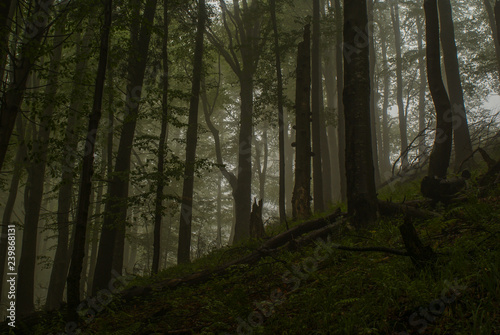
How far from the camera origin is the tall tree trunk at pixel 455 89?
11.0 meters

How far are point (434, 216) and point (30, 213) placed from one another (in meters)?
12.6

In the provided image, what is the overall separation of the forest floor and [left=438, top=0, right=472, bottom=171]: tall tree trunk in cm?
564

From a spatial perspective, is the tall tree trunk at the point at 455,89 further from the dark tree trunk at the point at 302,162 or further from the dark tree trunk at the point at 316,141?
the dark tree trunk at the point at 302,162

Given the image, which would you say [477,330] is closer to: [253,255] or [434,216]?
[434,216]

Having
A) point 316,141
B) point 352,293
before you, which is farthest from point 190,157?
point 352,293

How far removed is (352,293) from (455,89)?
11.6 metres

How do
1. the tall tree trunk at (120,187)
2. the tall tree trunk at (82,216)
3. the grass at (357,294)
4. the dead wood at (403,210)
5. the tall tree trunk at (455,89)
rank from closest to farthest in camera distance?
the grass at (357,294)
the tall tree trunk at (82,216)
the dead wood at (403,210)
the tall tree trunk at (120,187)
the tall tree trunk at (455,89)

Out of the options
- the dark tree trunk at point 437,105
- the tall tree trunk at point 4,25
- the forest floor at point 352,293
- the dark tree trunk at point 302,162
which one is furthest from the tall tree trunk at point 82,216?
the dark tree trunk at point 437,105

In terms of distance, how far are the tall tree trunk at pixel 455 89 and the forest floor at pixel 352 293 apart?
5.64 meters

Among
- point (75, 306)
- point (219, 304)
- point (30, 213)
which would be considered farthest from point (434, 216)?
point (30, 213)

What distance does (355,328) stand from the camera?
2912 mm

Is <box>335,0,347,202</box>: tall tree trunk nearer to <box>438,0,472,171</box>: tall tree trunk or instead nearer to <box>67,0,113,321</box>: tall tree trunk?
<box>438,0,472,171</box>: tall tree trunk

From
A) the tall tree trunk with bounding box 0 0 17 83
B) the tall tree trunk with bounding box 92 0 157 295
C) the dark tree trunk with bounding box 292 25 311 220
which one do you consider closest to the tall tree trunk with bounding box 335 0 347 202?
the dark tree trunk with bounding box 292 25 311 220

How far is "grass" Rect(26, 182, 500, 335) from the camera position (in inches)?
112
